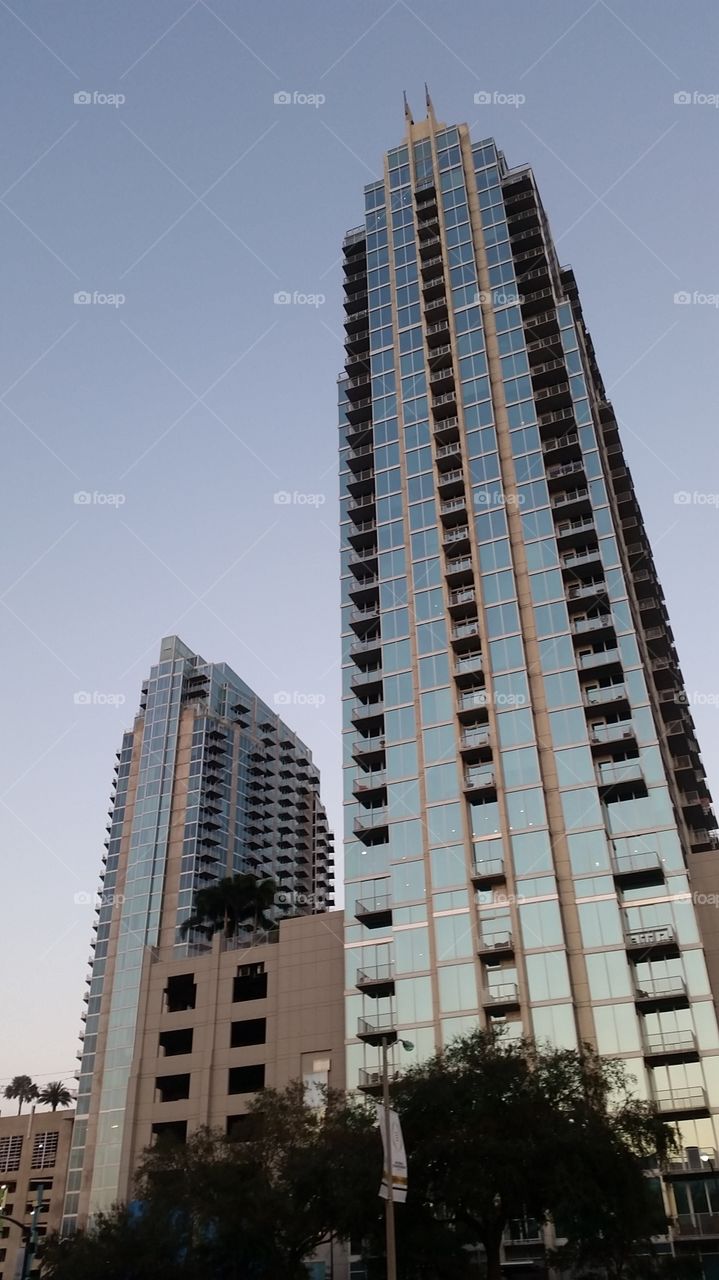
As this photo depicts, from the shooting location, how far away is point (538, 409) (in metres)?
90.8

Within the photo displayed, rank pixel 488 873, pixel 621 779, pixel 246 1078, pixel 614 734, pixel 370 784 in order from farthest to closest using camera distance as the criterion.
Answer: pixel 370 784, pixel 246 1078, pixel 614 734, pixel 621 779, pixel 488 873

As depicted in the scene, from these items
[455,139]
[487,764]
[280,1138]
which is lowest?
[280,1138]

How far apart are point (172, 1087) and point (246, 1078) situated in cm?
614

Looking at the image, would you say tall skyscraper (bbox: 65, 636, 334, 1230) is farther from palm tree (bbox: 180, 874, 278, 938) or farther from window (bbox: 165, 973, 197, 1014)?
window (bbox: 165, 973, 197, 1014)

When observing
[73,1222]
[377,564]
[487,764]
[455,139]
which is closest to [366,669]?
[377,564]

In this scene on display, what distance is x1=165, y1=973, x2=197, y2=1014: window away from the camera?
85812mm

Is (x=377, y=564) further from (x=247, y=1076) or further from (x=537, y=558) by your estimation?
(x=247, y=1076)

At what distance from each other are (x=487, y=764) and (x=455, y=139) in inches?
2567

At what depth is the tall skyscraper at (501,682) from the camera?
67500 millimetres

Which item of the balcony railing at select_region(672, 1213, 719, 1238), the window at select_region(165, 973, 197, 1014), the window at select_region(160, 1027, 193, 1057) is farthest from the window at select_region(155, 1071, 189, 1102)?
the balcony railing at select_region(672, 1213, 719, 1238)

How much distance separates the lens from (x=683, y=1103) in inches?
2446

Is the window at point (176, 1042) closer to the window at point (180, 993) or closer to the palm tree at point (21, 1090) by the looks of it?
the window at point (180, 993)

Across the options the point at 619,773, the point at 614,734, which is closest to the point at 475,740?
the point at 614,734

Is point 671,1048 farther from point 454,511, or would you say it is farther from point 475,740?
point 454,511
